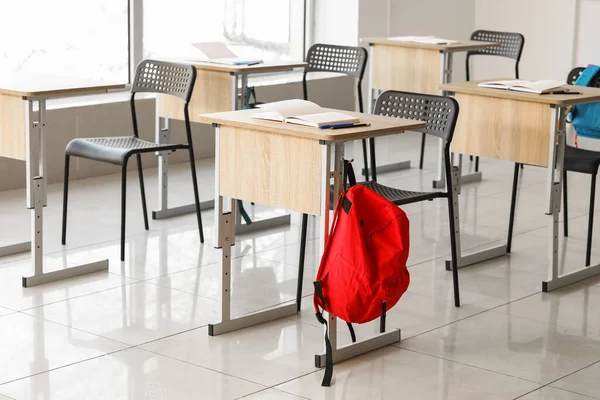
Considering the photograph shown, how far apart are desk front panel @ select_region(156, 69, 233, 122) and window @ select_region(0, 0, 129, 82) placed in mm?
1151

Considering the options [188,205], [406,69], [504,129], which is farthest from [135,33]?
[504,129]

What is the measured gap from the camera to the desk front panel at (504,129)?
4.14 m

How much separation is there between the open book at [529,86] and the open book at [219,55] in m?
1.27

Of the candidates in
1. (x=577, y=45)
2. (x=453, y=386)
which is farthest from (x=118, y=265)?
(x=577, y=45)

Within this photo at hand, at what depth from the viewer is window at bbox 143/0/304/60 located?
6.80 m

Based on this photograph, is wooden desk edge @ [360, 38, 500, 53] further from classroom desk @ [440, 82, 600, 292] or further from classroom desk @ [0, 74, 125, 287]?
classroom desk @ [0, 74, 125, 287]

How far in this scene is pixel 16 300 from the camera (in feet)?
12.8

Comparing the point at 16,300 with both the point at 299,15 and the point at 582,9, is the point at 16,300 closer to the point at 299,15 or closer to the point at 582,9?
the point at 299,15

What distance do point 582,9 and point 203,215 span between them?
453 cm

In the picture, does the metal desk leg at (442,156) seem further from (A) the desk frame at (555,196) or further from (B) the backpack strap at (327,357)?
(B) the backpack strap at (327,357)

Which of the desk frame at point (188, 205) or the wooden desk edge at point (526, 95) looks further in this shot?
the desk frame at point (188, 205)

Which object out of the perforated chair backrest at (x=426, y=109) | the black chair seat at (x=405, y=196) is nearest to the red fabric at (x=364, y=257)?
the black chair seat at (x=405, y=196)

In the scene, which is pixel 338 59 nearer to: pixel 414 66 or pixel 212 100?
pixel 414 66

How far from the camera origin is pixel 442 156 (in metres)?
6.20
